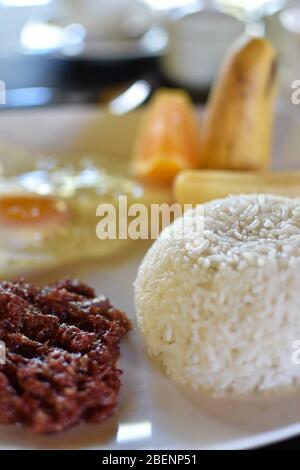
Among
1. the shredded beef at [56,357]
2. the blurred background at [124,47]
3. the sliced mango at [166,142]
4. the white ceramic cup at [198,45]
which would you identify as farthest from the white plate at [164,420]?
the white ceramic cup at [198,45]

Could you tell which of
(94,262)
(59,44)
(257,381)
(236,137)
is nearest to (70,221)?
(94,262)

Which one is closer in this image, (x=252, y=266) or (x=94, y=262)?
(x=252, y=266)

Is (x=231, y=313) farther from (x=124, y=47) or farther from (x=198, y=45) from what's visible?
(x=124, y=47)

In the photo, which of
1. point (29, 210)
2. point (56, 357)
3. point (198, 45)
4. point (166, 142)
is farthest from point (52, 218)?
point (198, 45)

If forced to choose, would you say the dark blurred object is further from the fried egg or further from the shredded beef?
the shredded beef
